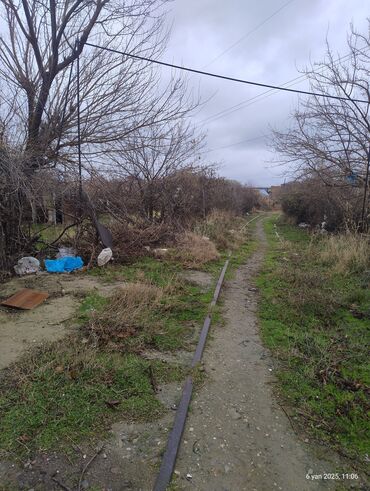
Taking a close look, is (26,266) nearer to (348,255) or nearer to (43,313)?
(43,313)

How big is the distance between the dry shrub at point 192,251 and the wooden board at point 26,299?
4.35m

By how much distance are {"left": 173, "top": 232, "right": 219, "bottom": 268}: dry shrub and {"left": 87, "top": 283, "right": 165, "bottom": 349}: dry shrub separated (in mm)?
3428

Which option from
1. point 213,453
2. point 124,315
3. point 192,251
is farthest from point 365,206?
point 213,453

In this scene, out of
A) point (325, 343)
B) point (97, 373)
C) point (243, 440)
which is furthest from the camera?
point (325, 343)

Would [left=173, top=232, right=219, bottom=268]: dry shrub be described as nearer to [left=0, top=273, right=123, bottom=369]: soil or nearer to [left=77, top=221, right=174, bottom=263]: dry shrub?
[left=77, top=221, right=174, bottom=263]: dry shrub

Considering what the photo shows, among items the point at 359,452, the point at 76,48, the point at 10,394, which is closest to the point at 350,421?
the point at 359,452

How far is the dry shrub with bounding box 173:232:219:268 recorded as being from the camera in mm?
9938

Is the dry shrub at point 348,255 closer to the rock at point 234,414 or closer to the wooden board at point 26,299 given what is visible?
the rock at point 234,414

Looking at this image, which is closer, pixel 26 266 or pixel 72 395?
pixel 72 395

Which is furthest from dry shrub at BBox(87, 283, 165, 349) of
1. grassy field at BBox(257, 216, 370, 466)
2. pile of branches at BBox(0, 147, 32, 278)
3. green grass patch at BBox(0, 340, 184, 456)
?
pile of branches at BBox(0, 147, 32, 278)

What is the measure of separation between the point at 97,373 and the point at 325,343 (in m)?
3.09

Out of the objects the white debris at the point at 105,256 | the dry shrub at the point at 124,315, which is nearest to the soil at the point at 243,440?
the dry shrub at the point at 124,315

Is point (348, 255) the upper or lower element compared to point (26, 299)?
upper

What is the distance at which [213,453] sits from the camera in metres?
2.71
